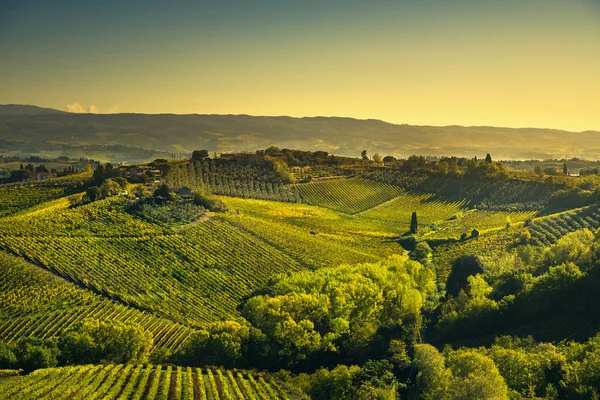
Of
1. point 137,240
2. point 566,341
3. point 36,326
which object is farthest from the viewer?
point 137,240

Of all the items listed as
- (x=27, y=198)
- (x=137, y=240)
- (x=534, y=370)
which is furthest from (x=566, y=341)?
(x=27, y=198)

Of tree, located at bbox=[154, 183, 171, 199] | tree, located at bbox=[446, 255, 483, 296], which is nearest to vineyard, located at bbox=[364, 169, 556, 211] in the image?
tree, located at bbox=[446, 255, 483, 296]

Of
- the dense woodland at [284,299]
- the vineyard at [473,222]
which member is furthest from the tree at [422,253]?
the vineyard at [473,222]

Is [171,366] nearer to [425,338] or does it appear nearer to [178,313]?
[178,313]

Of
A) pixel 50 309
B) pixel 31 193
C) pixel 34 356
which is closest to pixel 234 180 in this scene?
pixel 31 193

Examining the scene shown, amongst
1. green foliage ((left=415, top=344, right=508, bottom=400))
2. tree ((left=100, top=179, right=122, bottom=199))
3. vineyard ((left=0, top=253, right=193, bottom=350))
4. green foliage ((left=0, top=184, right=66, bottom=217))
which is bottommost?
vineyard ((left=0, top=253, right=193, bottom=350))

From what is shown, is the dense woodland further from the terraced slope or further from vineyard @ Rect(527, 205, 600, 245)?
the terraced slope

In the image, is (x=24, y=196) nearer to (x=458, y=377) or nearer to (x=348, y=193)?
(x=348, y=193)
